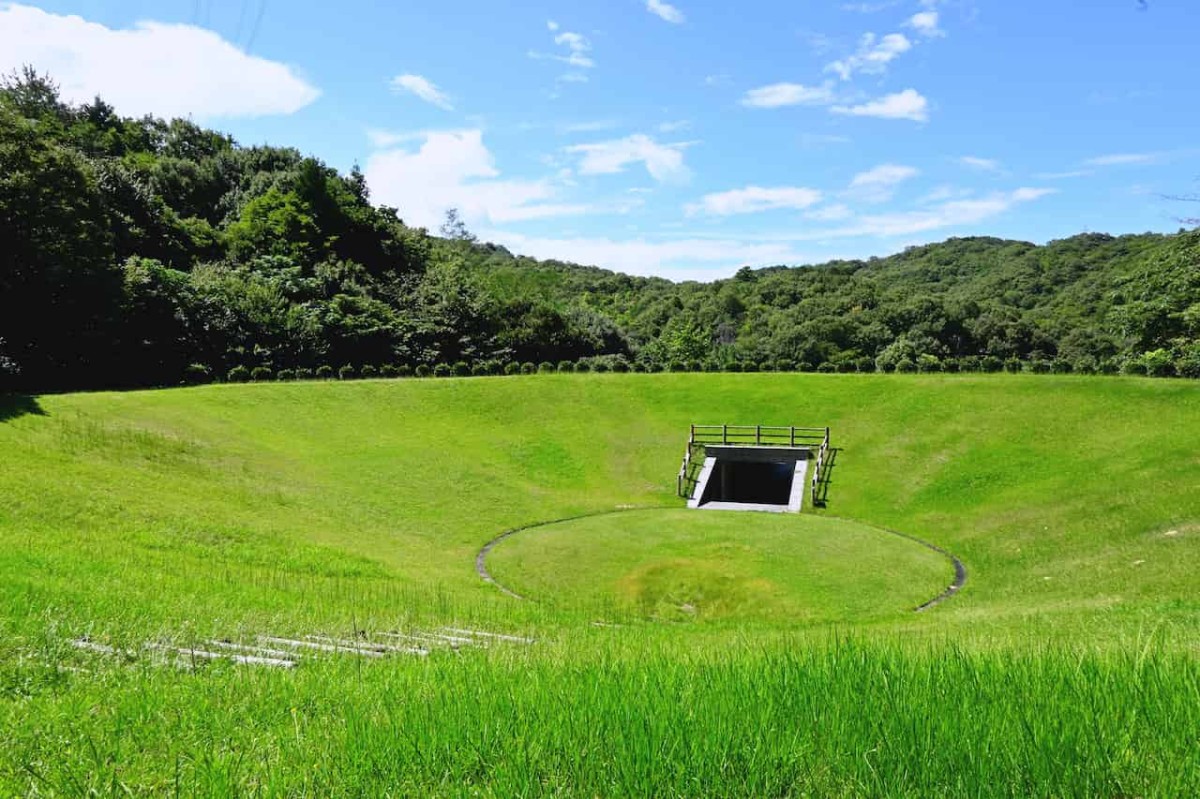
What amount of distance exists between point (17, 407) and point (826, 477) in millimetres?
32614

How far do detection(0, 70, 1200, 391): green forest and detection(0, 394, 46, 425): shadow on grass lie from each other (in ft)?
34.2

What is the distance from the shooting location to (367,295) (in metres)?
60.6

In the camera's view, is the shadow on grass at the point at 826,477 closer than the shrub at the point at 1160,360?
Yes

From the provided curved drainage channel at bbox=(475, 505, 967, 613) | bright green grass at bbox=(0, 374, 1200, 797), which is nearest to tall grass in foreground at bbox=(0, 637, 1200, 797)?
bright green grass at bbox=(0, 374, 1200, 797)

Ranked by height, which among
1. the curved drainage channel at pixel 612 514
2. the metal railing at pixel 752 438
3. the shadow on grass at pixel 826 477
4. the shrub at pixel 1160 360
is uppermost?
the shrub at pixel 1160 360

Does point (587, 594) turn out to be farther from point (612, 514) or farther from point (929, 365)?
point (929, 365)

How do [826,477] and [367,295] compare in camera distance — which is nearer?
[826,477]

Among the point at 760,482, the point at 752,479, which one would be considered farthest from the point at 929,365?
the point at 752,479

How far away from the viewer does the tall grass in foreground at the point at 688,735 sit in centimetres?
256

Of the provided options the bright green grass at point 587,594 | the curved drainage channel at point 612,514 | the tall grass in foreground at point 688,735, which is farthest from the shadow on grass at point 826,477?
the tall grass in foreground at point 688,735

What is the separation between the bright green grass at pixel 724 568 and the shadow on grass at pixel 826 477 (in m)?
3.13

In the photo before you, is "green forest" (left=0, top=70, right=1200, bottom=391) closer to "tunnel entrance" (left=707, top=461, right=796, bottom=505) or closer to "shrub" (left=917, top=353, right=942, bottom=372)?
"shrub" (left=917, top=353, right=942, bottom=372)

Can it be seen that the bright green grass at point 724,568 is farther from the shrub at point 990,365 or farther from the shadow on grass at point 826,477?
the shrub at point 990,365

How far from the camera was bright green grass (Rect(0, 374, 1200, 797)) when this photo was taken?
279cm
